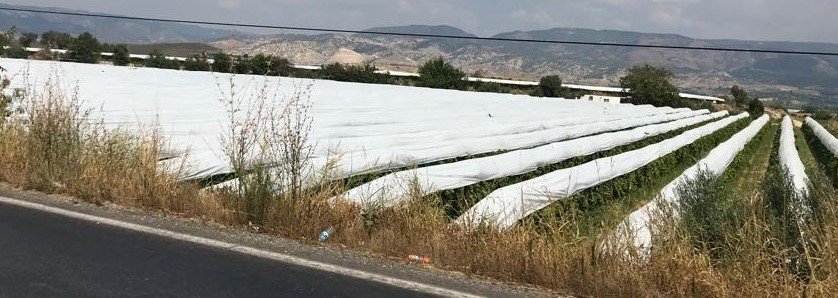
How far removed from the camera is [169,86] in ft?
91.0

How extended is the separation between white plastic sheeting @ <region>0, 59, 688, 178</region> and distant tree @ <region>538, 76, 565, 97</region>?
3287 cm

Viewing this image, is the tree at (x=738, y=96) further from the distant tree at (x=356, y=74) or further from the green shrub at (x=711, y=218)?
the green shrub at (x=711, y=218)

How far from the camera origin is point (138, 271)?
4.84 meters

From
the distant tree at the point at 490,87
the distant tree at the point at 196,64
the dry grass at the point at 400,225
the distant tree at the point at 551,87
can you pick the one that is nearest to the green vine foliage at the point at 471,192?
the dry grass at the point at 400,225

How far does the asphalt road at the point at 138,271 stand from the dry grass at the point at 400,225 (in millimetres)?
895

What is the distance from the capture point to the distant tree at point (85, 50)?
5379cm

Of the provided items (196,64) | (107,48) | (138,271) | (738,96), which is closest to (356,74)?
(196,64)

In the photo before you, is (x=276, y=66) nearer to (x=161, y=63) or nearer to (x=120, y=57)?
(x=161, y=63)

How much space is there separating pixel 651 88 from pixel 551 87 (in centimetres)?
1022

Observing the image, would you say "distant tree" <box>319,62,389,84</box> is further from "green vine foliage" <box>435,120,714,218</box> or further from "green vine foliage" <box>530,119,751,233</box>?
"green vine foliage" <box>435,120,714,218</box>

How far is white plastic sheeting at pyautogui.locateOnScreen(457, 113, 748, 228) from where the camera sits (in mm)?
6991

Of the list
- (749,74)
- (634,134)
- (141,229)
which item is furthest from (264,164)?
(749,74)

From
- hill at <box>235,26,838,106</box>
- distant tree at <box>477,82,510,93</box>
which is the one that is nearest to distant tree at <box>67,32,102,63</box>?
distant tree at <box>477,82,510,93</box>

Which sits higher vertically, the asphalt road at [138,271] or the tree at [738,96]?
the asphalt road at [138,271]
